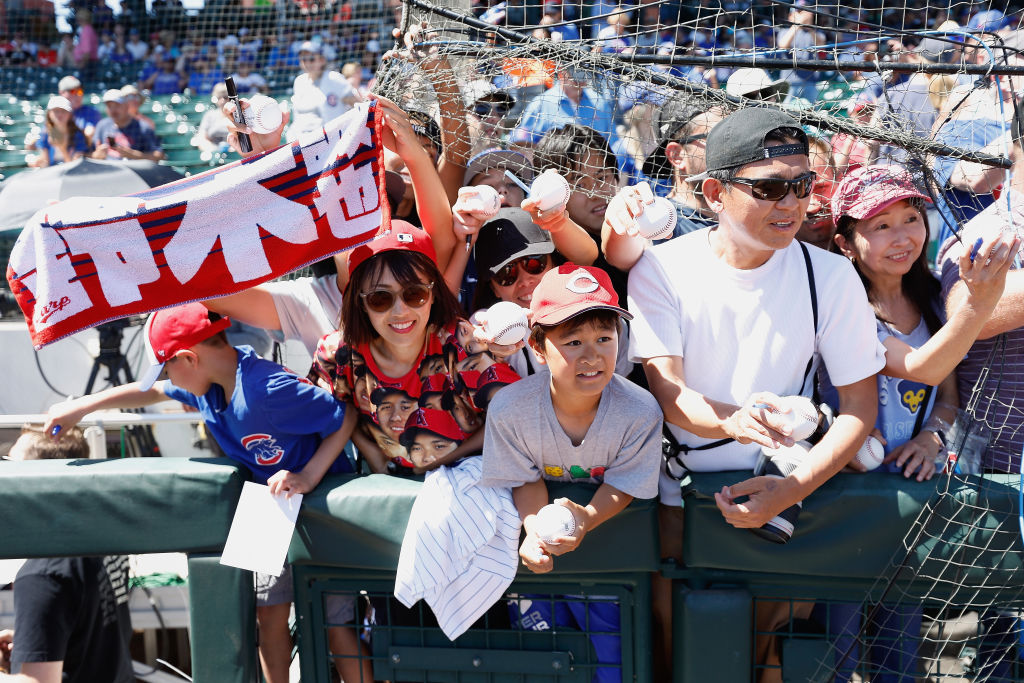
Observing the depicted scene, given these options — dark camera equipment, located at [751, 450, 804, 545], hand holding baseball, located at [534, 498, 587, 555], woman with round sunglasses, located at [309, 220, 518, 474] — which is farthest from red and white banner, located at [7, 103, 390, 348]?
dark camera equipment, located at [751, 450, 804, 545]

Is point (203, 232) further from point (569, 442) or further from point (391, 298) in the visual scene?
point (569, 442)

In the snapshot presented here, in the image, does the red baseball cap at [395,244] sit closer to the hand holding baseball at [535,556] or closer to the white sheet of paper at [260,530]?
the white sheet of paper at [260,530]

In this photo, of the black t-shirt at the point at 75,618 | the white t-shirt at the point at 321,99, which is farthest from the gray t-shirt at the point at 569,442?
the white t-shirt at the point at 321,99

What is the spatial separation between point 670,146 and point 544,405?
52.4 inches

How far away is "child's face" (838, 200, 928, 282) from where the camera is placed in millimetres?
2426

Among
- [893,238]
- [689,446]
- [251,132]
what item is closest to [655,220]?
[689,446]

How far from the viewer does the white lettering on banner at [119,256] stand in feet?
7.67

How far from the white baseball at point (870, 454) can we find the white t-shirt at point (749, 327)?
175 millimetres

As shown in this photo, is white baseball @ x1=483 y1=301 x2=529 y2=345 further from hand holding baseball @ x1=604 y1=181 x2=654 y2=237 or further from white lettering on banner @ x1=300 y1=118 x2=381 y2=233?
white lettering on banner @ x1=300 y1=118 x2=381 y2=233

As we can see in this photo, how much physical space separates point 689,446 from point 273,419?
110cm

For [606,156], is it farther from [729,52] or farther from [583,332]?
[583,332]

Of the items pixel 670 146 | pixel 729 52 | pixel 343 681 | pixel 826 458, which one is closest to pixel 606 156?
pixel 670 146

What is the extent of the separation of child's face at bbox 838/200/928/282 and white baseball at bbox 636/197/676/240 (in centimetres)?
61

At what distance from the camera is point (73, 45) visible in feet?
53.6
